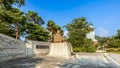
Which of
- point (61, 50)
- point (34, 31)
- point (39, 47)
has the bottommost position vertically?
point (61, 50)

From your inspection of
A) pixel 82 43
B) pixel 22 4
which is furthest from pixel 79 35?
pixel 22 4

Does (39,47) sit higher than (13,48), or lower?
higher

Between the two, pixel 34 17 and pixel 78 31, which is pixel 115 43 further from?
pixel 34 17

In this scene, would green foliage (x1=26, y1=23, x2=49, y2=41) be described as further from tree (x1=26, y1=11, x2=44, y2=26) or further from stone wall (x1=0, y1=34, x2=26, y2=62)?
stone wall (x1=0, y1=34, x2=26, y2=62)

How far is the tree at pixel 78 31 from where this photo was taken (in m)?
30.9

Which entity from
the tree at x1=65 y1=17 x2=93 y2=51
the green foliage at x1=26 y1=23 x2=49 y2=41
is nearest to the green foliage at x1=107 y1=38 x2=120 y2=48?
the tree at x1=65 y1=17 x2=93 y2=51

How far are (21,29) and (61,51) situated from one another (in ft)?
30.7

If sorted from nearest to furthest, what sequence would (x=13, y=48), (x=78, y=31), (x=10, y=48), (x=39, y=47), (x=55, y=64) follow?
(x=55, y=64) < (x=10, y=48) < (x=13, y=48) < (x=39, y=47) < (x=78, y=31)

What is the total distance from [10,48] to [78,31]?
20.1 meters

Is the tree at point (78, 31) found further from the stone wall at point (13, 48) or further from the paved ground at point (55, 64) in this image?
the paved ground at point (55, 64)

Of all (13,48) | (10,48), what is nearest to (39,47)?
(13,48)

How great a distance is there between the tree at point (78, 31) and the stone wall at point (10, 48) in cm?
1559

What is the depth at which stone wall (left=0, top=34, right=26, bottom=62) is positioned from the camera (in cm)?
1084

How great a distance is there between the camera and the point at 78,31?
31.4 meters
